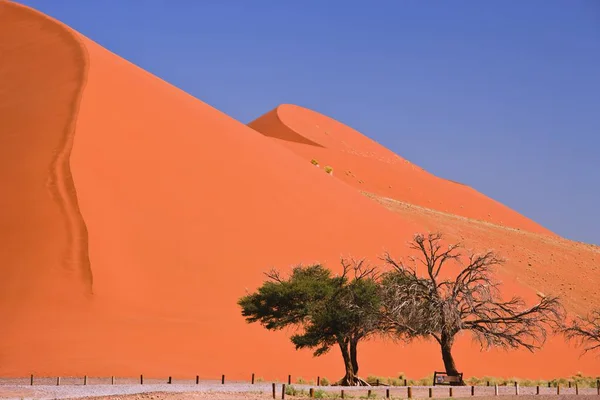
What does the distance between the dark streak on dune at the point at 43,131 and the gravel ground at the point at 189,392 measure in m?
7.90

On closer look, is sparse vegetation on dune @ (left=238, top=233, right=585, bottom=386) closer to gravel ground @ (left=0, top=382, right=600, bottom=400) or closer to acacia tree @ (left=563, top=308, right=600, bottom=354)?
gravel ground @ (left=0, top=382, right=600, bottom=400)

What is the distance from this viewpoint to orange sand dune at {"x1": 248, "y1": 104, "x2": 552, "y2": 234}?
78625 mm

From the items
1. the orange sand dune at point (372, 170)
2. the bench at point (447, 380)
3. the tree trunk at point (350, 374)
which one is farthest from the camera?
the orange sand dune at point (372, 170)

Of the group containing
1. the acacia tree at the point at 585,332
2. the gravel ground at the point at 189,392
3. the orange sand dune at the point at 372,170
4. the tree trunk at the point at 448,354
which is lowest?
the gravel ground at the point at 189,392

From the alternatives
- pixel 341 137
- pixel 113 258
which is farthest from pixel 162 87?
pixel 341 137

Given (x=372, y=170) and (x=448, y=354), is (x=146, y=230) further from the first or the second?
(x=372, y=170)

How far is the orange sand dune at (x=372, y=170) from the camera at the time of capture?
258 ft

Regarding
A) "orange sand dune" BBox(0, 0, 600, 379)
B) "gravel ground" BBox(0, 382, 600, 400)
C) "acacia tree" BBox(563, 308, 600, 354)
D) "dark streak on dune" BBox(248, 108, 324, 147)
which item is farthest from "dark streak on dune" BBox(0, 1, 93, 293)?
"dark streak on dune" BBox(248, 108, 324, 147)

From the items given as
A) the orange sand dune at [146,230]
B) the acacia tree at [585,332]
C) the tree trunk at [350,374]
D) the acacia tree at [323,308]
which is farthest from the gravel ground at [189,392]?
the acacia tree at [585,332]

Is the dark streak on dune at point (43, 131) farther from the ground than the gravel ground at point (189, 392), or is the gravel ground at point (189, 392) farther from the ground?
the dark streak on dune at point (43, 131)

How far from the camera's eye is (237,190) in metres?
40.4

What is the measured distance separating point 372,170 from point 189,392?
60589 mm

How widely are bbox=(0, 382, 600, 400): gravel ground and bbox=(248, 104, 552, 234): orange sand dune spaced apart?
47.9 m

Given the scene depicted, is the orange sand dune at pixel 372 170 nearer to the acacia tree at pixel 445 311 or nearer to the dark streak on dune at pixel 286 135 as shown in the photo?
the dark streak on dune at pixel 286 135
